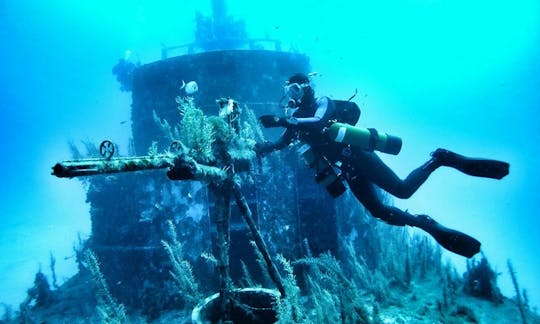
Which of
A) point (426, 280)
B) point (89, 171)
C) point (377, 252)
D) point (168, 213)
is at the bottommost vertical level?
point (426, 280)

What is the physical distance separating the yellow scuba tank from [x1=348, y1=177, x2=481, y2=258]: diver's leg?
2.03 feet

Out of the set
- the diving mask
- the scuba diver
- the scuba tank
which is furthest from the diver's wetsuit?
the diving mask

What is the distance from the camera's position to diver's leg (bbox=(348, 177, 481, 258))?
425 centimetres

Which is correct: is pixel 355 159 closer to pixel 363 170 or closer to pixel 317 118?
pixel 363 170

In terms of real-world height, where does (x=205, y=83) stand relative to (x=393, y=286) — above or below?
above

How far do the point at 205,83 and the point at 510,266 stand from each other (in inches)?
358

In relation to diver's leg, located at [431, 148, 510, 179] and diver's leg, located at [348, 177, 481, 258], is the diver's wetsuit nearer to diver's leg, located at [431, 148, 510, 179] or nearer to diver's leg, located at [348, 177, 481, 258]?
diver's leg, located at [348, 177, 481, 258]

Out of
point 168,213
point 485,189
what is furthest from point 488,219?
point 168,213

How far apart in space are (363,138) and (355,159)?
423mm

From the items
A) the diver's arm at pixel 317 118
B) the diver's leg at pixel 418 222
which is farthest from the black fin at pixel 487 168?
the diver's arm at pixel 317 118

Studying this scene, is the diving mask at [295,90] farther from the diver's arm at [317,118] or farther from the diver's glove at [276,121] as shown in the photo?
the diver's glove at [276,121]

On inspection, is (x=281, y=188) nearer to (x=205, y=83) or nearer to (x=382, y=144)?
(x=382, y=144)

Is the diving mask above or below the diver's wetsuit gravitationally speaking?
above

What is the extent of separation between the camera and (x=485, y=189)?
82625mm
